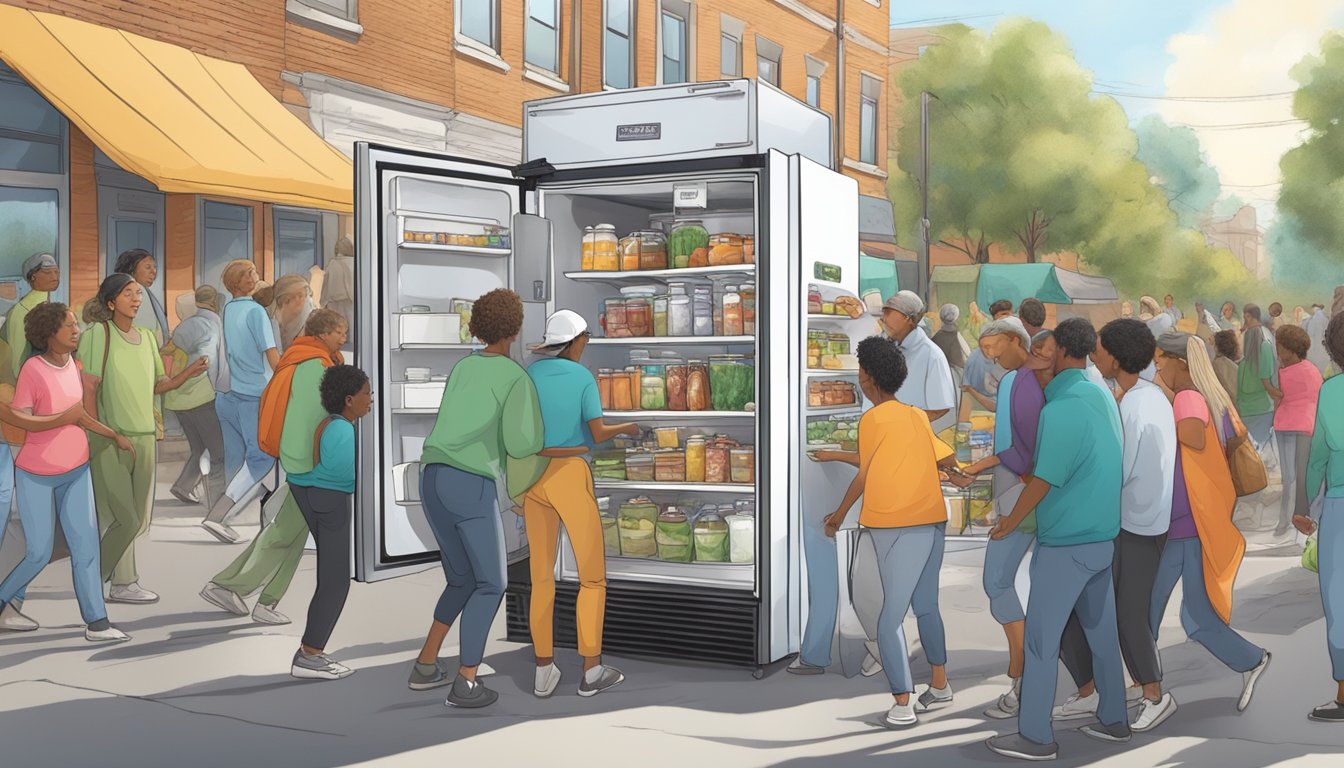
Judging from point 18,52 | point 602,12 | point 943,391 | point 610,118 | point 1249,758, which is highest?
point 602,12

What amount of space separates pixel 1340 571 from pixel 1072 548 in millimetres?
1601

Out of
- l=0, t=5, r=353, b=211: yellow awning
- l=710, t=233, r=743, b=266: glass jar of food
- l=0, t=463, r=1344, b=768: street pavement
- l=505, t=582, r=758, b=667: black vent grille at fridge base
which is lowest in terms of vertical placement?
l=0, t=463, r=1344, b=768: street pavement

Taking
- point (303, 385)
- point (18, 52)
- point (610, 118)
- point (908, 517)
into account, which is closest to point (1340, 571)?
point (908, 517)

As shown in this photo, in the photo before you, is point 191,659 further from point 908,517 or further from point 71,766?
point 908,517

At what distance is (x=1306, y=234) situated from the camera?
1770 inches

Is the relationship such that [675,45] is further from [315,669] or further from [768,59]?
[315,669]

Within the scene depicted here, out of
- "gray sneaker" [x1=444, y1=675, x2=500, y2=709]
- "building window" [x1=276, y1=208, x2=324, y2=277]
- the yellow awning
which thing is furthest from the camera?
"building window" [x1=276, y1=208, x2=324, y2=277]

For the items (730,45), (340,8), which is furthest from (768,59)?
(340,8)

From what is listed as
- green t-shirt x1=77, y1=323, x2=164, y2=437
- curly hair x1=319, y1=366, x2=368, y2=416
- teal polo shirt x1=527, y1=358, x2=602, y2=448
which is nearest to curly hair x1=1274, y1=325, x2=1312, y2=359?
teal polo shirt x1=527, y1=358, x2=602, y2=448

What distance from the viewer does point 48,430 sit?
776 cm

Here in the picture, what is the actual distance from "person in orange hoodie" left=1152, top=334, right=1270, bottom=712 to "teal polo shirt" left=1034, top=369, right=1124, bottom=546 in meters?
0.77

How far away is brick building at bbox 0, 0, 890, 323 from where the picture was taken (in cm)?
1284

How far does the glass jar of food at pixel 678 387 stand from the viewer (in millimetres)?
7965

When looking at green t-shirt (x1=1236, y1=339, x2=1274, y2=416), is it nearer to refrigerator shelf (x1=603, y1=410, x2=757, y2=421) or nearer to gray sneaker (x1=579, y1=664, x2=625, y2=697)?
refrigerator shelf (x1=603, y1=410, x2=757, y2=421)
